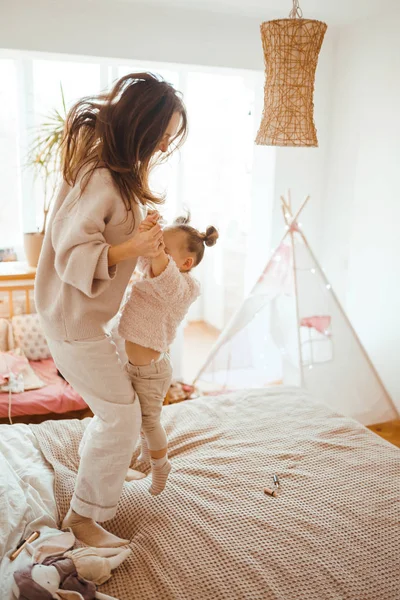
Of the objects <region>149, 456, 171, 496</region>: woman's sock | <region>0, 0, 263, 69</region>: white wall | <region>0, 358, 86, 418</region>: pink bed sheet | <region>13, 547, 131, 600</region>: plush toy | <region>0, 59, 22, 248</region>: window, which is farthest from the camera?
<region>0, 59, 22, 248</region>: window

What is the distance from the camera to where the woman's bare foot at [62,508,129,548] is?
5.25 feet

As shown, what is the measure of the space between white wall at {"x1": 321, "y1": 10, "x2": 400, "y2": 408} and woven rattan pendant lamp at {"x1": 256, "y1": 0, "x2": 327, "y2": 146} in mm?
1463

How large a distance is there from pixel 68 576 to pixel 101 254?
2.61 feet

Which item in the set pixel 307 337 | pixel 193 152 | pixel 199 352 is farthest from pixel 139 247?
pixel 193 152

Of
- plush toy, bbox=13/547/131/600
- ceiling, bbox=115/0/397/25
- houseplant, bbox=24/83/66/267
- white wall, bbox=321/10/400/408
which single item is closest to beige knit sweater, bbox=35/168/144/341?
plush toy, bbox=13/547/131/600

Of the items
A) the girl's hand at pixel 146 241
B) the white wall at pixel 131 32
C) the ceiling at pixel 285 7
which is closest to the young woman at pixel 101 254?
the girl's hand at pixel 146 241

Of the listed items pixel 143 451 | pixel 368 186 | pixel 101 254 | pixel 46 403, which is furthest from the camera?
pixel 368 186

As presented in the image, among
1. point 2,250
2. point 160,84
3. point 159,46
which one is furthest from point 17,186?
point 160,84

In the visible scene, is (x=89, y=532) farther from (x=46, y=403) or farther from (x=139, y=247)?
(x=46, y=403)

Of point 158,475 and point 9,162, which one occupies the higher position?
point 9,162

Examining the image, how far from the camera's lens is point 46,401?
9.14 feet

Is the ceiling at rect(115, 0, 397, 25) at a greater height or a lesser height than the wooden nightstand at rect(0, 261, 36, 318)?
greater

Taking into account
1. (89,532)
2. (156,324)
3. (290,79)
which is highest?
(290,79)

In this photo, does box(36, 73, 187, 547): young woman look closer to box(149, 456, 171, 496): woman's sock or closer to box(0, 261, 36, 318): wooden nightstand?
box(149, 456, 171, 496): woman's sock
